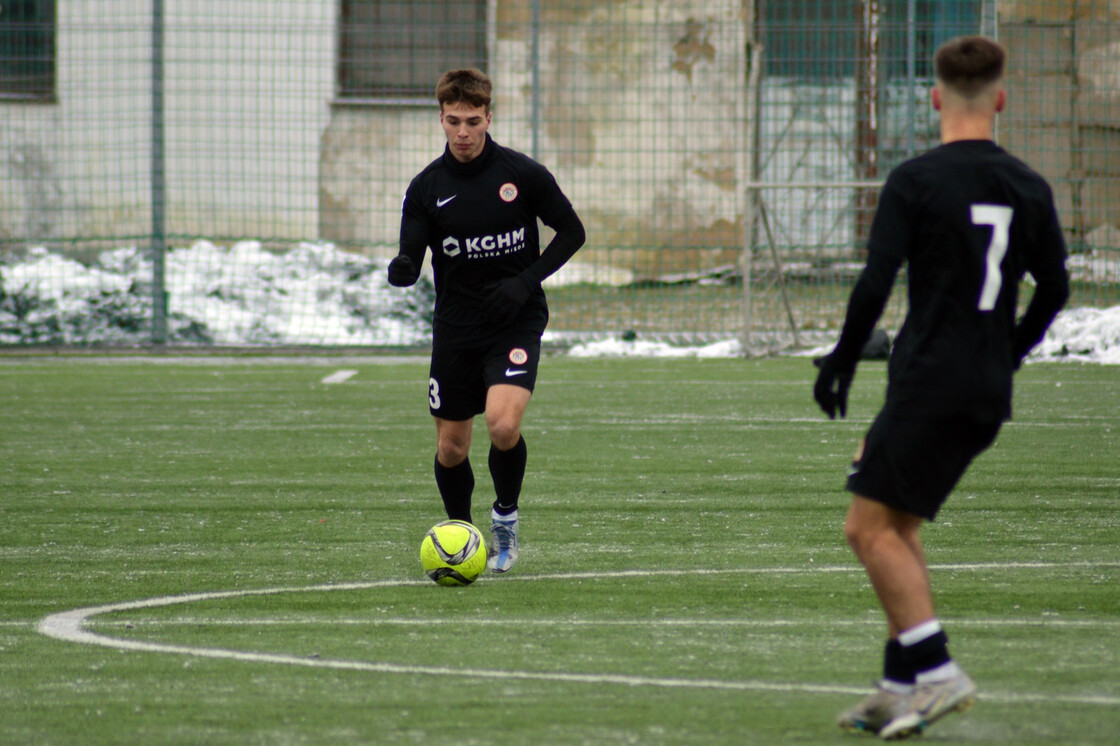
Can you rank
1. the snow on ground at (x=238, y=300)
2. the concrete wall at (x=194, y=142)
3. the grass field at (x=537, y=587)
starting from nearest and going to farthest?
1. the grass field at (x=537, y=587)
2. the snow on ground at (x=238, y=300)
3. the concrete wall at (x=194, y=142)

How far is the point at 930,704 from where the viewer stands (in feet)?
11.3

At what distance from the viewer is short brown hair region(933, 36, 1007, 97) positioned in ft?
11.8

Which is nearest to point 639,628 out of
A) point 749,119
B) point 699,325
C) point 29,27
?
point 699,325

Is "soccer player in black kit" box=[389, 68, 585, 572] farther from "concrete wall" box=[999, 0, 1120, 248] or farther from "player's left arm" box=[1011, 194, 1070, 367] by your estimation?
"concrete wall" box=[999, 0, 1120, 248]

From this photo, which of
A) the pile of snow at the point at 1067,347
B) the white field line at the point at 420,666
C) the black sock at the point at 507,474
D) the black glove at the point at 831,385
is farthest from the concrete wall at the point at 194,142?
the black glove at the point at 831,385

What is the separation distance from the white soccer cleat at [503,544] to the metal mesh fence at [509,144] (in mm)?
10701

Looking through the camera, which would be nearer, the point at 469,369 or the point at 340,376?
the point at 469,369

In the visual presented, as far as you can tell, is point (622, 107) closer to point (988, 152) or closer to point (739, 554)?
point (739, 554)

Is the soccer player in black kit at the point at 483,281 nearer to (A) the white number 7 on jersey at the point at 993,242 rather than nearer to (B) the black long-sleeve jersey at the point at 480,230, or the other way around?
(B) the black long-sleeve jersey at the point at 480,230

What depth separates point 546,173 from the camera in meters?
6.21

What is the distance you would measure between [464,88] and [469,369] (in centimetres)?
111

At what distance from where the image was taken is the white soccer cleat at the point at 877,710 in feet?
11.5

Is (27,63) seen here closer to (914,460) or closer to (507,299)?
(507,299)

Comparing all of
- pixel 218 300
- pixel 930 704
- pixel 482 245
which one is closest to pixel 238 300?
pixel 218 300
